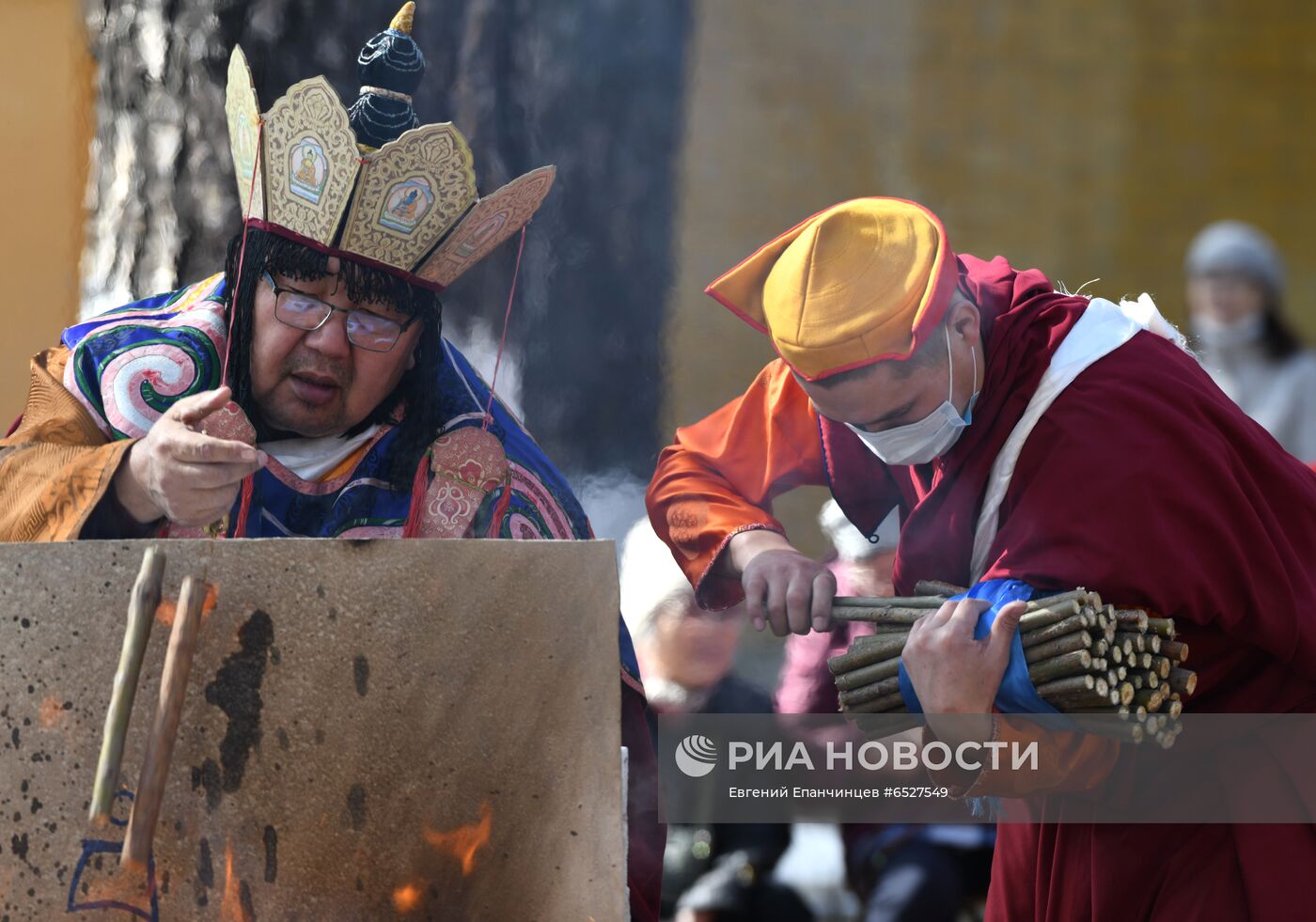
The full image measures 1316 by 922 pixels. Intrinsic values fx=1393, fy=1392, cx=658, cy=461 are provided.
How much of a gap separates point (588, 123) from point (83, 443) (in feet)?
4.91

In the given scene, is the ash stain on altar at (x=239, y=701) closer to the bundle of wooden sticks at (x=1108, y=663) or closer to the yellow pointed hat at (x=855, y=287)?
the yellow pointed hat at (x=855, y=287)

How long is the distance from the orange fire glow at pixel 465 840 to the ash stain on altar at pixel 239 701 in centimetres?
37

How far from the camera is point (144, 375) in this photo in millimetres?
3215

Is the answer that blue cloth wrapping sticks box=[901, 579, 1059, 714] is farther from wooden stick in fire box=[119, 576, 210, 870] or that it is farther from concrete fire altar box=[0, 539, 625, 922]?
wooden stick in fire box=[119, 576, 210, 870]

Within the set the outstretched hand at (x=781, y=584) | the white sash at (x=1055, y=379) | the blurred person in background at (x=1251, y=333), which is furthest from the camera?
the blurred person in background at (x=1251, y=333)

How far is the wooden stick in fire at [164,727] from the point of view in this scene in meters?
2.37

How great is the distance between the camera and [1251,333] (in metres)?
3.59

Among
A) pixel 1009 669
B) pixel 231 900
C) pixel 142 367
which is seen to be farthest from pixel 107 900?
pixel 1009 669

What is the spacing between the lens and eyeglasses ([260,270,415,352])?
127 inches

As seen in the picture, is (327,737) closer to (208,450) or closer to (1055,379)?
(208,450)

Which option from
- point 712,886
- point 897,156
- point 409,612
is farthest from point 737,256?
point 712,886

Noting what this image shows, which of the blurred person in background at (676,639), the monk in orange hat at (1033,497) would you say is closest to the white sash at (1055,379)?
the monk in orange hat at (1033,497)

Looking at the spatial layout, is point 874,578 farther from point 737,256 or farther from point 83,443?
point 83,443

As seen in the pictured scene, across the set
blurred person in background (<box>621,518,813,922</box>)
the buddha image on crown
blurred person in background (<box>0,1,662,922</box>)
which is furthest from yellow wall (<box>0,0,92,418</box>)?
blurred person in background (<box>621,518,813,922</box>)
